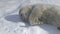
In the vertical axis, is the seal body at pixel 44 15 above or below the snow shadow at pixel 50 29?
above

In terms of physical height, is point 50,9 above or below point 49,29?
above

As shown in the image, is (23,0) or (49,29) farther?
(23,0)

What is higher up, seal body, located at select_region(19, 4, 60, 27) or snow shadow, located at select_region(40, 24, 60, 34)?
seal body, located at select_region(19, 4, 60, 27)

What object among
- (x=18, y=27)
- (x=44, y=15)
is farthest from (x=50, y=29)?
(x=18, y=27)

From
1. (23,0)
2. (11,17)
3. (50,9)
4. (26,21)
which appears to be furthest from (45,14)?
(23,0)

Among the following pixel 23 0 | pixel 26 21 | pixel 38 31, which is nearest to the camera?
pixel 38 31

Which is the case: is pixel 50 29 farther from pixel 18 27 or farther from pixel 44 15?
pixel 18 27

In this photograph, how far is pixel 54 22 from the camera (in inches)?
30.7

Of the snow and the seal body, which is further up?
the seal body

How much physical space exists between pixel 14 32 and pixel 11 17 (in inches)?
8.9

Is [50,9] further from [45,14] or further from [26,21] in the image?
[26,21]

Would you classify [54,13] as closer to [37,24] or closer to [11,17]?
[37,24]

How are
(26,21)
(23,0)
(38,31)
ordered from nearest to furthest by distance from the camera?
(38,31), (26,21), (23,0)

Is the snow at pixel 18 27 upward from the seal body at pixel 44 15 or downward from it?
downward
